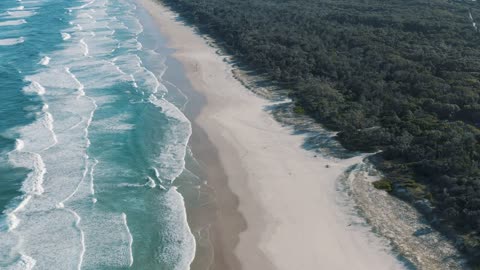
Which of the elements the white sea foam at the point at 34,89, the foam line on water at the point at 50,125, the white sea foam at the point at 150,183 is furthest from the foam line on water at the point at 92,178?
the white sea foam at the point at 34,89

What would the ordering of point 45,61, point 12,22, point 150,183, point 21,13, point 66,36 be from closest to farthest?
point 150,183, point 45,61, point 66,36, point 12,22, point 21,13

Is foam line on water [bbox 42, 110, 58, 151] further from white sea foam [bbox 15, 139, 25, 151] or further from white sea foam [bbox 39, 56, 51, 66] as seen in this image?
white sea foam [bbox 39, 56, 51, 66]

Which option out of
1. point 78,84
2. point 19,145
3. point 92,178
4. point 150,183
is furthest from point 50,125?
point 150,183

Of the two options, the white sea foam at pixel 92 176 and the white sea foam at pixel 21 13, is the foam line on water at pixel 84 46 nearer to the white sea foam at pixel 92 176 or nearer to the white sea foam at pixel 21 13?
the white sea foam at pixel 21 13

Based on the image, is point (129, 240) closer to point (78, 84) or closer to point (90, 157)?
point (90, 157)

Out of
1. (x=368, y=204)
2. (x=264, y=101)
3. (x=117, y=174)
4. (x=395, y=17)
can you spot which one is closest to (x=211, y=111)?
(x=264, y=101)

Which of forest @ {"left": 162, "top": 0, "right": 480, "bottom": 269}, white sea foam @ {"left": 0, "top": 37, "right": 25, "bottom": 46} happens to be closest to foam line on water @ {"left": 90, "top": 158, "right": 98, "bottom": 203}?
forest @ {"left": 162, "top": 0, "right": 480, "bottom": 269}
